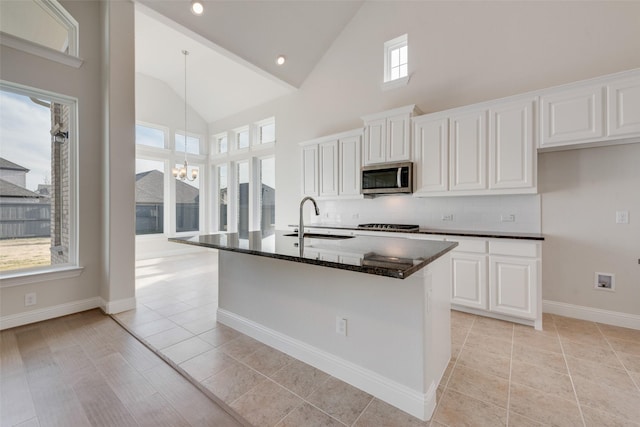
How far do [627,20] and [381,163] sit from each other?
8.79 ft

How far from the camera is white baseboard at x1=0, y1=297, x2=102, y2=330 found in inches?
104

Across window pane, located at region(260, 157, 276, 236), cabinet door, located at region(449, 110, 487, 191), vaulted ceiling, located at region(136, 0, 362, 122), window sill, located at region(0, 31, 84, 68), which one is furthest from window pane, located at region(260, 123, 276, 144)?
cabinet door, located at region(449, 110, 487, 191)

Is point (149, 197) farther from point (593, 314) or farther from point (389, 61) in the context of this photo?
point (593, 314)

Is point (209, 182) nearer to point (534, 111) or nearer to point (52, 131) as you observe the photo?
point (52, 131)

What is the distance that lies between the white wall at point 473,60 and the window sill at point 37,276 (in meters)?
3.35

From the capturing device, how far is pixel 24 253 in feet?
9.39

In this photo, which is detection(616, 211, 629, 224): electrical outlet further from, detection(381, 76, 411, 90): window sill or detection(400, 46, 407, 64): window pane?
detection(400, 46, 407, 64): window pane

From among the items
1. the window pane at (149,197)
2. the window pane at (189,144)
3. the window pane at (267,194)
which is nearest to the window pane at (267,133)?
the window pane at (267,194)

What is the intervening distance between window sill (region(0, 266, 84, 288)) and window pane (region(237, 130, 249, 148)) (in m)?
4.46

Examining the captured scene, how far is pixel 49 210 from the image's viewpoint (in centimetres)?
305

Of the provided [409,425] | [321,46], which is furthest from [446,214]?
[321,46]

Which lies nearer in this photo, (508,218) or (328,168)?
(508,218)

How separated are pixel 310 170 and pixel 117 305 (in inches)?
128

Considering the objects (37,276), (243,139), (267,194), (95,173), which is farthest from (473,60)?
(37,276)
